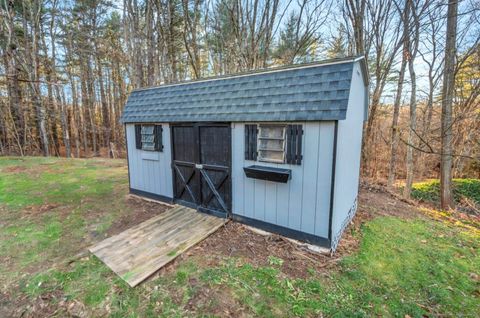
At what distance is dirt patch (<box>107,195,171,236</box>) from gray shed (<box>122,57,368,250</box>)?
13.5 inches

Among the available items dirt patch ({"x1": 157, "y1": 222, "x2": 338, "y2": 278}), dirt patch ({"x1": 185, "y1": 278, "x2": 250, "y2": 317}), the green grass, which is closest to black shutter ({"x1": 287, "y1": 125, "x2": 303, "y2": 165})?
dirt patch ({"x1": 157, "y1": 222, "x2": 338, "y2": 278})

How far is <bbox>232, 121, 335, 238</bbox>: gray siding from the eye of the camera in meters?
3.24

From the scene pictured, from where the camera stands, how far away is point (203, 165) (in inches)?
179

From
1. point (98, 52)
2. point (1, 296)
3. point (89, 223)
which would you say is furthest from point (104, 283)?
point (98, 52)

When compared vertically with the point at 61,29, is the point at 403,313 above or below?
below

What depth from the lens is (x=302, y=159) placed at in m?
3.40

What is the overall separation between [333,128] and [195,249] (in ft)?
9.23

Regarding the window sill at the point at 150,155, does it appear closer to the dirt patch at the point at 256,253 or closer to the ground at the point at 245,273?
the ground at the point at 245,273

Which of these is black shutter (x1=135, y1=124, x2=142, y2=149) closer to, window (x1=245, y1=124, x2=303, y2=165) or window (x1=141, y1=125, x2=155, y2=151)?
window (x1=141, y1=125, x2=155, y2=151)

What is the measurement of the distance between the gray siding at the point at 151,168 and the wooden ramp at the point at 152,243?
2.99 ft

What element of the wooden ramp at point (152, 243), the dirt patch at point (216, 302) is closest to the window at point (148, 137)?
the wooden ramp at point (152, 243)

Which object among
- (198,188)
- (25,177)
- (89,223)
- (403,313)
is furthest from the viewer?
(25,177)

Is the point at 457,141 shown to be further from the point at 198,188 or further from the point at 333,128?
the point at 198,188

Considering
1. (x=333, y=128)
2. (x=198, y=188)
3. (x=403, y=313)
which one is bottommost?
(x=403, y=313)
